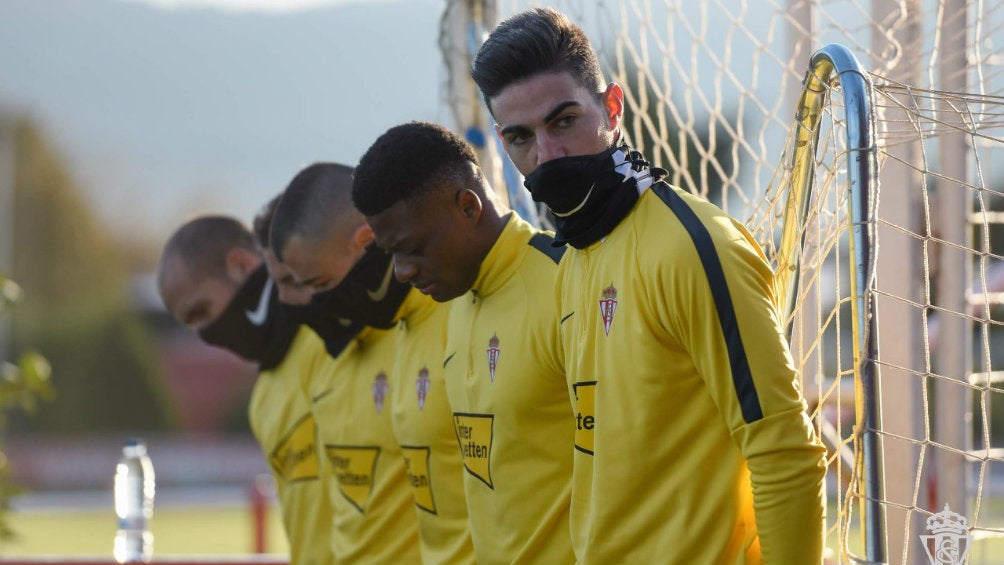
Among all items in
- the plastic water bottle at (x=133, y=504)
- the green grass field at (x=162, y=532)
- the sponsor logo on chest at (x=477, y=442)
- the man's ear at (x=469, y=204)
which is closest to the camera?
the sponsor logo on chest at (x=477, y=442)

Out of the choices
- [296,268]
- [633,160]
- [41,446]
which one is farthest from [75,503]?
[633,160]

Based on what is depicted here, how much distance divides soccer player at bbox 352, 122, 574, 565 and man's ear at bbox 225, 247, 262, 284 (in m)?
1.81

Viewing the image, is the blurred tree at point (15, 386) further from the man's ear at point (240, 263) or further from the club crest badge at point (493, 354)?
the club crest badge at point (493, 354)

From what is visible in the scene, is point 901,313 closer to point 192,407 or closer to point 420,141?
point 420,141

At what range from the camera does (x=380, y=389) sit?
3859 mm

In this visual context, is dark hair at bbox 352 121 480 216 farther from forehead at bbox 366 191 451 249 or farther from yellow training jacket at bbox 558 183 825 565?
yellow training jacket at bbox 558 183 825 565

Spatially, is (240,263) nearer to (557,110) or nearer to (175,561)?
(175,561)

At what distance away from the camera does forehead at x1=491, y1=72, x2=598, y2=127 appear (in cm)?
252

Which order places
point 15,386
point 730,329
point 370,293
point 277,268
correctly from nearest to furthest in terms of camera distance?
point 730,329 → point 370,293 → point 277,268 → point 15,386

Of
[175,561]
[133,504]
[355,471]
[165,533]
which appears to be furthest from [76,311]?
[355,471]

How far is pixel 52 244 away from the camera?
125 feet

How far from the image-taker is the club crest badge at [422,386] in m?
3.39

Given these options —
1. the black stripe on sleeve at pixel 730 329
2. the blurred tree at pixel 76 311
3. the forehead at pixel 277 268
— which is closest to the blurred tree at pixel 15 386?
the forehead at pixel 277 268

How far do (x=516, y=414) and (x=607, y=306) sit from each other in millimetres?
523
